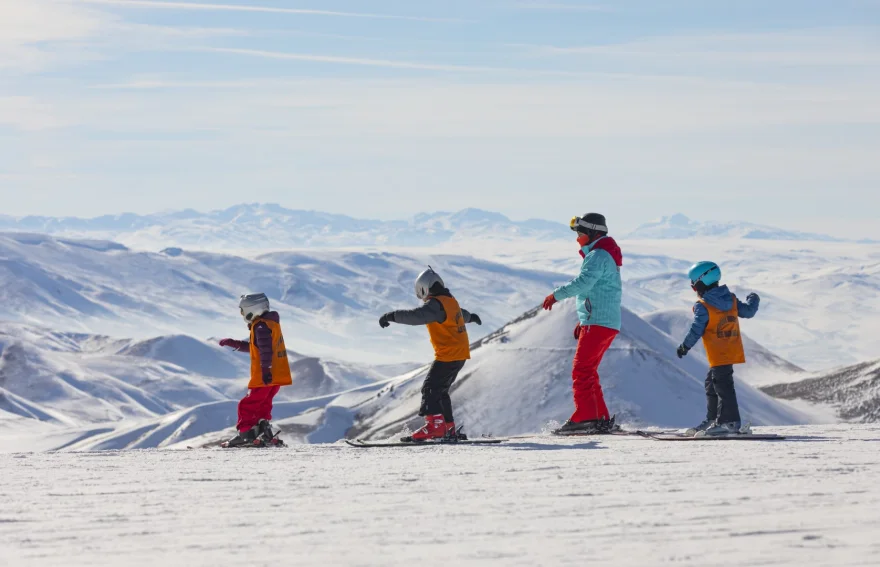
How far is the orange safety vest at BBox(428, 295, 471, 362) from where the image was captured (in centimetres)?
1010

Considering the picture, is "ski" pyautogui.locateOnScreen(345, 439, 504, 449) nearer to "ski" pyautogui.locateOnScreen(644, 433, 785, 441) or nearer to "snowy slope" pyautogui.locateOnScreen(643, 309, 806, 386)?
"ski" pyautogui.locateOnScreen(644, 433, 785, 441)

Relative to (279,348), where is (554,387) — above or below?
below

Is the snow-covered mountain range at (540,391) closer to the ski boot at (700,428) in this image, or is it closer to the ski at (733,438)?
the ski boot at (700,428)

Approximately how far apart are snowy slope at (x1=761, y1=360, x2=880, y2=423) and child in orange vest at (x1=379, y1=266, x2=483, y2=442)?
1030 inches

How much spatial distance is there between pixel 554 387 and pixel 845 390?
1315 cm

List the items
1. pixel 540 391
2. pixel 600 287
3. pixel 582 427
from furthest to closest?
pixel 540 391
pixel 582 427
pixel 600 287

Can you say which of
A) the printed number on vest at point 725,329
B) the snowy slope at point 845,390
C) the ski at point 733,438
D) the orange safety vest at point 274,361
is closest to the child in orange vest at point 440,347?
the orange safety vest at point 274,361

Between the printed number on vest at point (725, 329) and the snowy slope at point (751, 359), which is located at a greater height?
the printed number on vest at point (725, 329)

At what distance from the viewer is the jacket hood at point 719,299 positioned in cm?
1010

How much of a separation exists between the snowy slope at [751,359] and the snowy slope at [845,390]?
274 cm

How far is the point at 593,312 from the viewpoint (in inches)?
409

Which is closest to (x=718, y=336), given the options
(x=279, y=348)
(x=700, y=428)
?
(x=700, y=428)

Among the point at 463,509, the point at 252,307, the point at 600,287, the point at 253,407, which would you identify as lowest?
the point at 253,407

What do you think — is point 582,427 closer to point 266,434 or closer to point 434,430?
point 434,430
